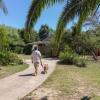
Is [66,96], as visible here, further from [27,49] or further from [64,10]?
[27,49]

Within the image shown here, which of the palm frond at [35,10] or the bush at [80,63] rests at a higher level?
the palm frond at [35,10]

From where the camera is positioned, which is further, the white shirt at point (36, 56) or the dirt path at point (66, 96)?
the white shirt at point (36, 56)

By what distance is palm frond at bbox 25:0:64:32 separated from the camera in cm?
1067

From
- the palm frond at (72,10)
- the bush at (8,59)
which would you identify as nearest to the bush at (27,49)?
the bush at (8,59)

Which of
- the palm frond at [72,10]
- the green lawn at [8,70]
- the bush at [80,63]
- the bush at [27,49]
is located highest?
the bush at [27,49]

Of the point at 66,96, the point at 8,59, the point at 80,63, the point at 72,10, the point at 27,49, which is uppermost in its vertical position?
the point at 27,49

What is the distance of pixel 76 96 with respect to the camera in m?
13.1

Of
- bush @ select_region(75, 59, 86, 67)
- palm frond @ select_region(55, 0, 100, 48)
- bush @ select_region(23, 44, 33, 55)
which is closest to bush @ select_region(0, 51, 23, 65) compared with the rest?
bush @ select_region(75, 59, 86, 67)

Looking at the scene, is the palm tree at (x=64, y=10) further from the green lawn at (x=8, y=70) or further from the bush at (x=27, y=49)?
the bush at (x=27, y=49)

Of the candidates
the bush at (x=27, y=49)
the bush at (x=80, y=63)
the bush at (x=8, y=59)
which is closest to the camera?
the bush at (x=8, y=59)

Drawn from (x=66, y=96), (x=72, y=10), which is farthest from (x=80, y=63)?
(x=72, y=10)

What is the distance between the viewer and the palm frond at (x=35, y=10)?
35.0ft

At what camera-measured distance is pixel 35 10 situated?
1079cm

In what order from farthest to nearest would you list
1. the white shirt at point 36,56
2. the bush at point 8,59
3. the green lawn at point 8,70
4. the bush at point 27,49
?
the bush at point 27,49
the bush at point 8,59
the green lawn at point 8,70
the white shirt at point 36,56
